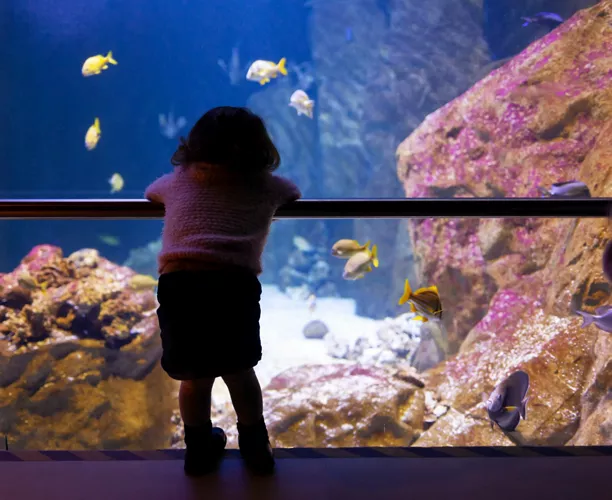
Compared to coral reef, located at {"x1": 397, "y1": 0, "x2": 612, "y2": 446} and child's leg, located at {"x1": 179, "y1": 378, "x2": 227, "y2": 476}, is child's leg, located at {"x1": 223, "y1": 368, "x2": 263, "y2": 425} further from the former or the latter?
coral reef, located at {"x1": 397, "y1": 0, "x2": 612, "y2": 446}

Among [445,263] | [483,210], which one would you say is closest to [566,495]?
[483,210]

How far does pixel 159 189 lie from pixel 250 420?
2.54 ft

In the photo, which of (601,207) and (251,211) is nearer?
(251,211)

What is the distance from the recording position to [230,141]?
52.7 inches

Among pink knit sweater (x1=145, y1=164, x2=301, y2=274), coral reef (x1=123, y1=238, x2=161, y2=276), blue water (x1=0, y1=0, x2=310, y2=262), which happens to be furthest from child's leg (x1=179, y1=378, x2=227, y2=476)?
coral reef (x1=123, y1=238, x2=161, y2=276)

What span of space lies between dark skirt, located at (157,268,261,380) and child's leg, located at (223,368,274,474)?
8 cm

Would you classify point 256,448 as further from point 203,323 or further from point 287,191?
point 287,191

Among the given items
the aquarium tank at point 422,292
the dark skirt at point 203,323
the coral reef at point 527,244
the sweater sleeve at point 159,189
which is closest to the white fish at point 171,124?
the aquarium tank at point 422,292

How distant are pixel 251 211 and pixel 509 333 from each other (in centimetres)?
475

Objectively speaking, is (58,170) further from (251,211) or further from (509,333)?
(251,211)

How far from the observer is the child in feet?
4.17

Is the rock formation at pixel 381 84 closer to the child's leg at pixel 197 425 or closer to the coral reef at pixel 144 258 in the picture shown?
the coral reef at pixel 144 258

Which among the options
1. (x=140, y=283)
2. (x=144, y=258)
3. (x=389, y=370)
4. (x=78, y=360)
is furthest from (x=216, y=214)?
(x=144, y=258)

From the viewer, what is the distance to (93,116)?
20.6 meters
